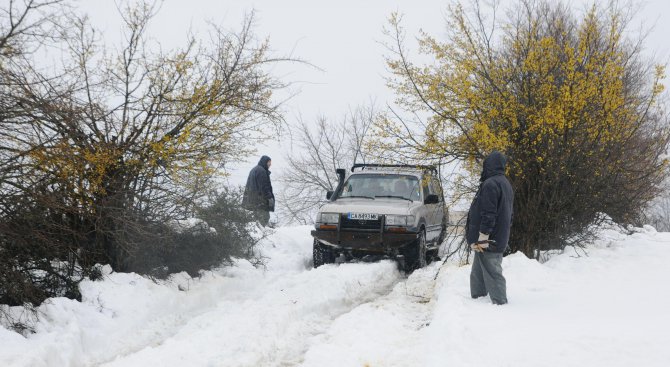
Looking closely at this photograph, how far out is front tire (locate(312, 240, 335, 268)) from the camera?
10625 millimetres

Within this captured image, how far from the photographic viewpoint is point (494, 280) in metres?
6.69

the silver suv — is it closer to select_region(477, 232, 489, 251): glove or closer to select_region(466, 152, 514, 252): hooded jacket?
select_region(466, 152, 514, 252): hooded jacket

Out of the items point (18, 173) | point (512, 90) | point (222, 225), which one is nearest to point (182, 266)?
point (222, 225)

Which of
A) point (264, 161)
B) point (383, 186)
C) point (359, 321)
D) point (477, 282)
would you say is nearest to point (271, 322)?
point (359, 321)

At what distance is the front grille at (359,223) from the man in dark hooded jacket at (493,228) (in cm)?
334

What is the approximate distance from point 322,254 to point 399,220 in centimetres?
→ 158

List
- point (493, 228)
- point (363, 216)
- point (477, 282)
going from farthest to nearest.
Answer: point (363, 216)
point (477, 282)
point (493, 228)

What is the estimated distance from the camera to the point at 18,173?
562 centimetres

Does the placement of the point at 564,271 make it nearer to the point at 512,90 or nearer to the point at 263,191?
the point at 512,90

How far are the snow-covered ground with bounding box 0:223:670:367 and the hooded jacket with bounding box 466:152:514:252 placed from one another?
30.9 inches

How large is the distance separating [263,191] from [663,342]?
956 centimetres

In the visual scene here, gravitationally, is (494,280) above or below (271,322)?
above

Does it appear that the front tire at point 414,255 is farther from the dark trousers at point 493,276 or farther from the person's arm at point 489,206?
the person's arm at point 489,206

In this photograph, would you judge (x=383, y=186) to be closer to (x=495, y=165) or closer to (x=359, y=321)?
(x=495, y=165)
